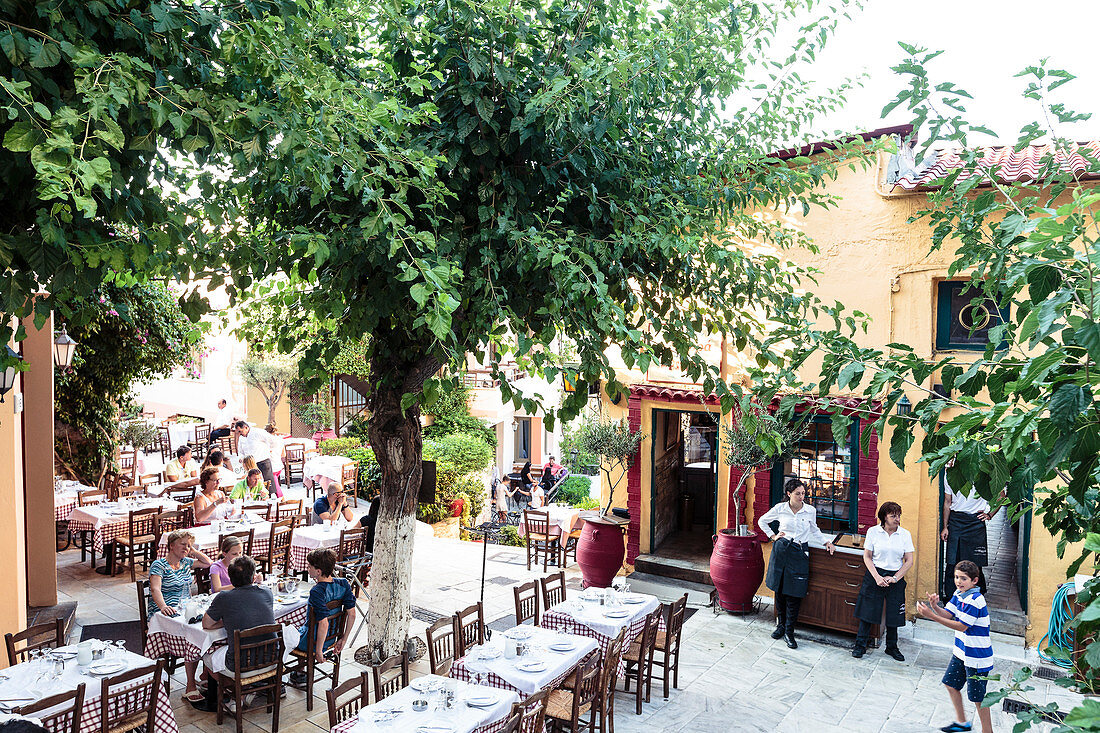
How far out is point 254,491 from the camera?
12594 mm

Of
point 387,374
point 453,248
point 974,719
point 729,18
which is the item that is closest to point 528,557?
point 387,374

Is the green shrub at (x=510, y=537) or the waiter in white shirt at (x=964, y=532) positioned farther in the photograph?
the green shrub at (x=510, y=537)

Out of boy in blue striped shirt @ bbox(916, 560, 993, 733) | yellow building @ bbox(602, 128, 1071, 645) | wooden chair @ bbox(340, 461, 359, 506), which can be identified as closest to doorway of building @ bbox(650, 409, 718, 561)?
yellow building @ bbox(602, 128, 1071, 645)

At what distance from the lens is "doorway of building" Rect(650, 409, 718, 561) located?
39.9ft

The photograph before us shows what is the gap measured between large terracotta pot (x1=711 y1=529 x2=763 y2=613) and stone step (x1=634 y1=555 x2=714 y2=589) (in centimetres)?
88

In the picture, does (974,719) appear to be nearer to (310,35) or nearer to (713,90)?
(713,90)

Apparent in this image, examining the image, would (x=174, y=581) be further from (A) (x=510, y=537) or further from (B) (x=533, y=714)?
(A) (x=510, y=537)

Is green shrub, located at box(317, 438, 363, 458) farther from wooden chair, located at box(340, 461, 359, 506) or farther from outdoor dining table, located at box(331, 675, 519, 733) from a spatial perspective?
outdoor dining table, located at box(331, 675, 519, 733)

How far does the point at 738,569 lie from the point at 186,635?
6684 mm

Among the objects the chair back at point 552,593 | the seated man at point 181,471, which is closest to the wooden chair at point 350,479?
the seated man at point 181,471

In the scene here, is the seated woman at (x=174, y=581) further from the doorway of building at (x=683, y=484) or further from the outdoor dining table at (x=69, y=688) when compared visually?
the doorway of building at (x=683, y=484)

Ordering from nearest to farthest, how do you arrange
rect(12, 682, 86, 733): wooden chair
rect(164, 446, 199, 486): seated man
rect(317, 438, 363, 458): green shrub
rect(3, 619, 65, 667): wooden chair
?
1. rect(12, 682, 86, 733): wooden chair
2. rect(3, 619, 65, 667): wooden chair
3. rect(164, 446, 199, 486): seated man
4. rect(317, 438, 363, 458): green shrub

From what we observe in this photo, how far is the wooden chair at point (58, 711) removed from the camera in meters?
5.12

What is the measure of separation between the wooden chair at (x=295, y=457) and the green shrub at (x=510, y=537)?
5.24m
